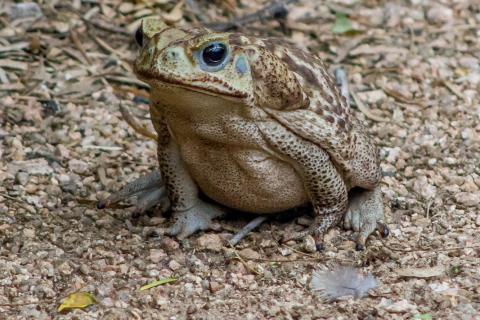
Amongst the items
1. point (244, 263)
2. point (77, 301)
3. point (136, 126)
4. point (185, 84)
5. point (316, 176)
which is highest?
point (185, 84)

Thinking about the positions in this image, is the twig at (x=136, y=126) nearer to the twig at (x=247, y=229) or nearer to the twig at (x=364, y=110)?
the twig at (x=247, y=229)

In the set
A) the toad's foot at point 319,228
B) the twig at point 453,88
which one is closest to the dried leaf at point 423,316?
the toad's foot at point 319,228

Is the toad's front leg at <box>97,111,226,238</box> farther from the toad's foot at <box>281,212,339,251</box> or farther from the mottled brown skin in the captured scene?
the toad's foot at <box>281,212,339,251</box>

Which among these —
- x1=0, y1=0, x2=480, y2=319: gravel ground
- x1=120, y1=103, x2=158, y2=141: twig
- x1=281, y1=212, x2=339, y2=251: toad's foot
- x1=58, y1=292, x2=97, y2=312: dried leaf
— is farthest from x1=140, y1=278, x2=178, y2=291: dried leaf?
x1=120, y1=103, x2=158, y2=141: twig

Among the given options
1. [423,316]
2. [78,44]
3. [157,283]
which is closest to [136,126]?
[78,44]

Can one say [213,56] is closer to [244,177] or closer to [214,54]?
[214,54]

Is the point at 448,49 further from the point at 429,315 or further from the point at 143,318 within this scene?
the point at 143,318
